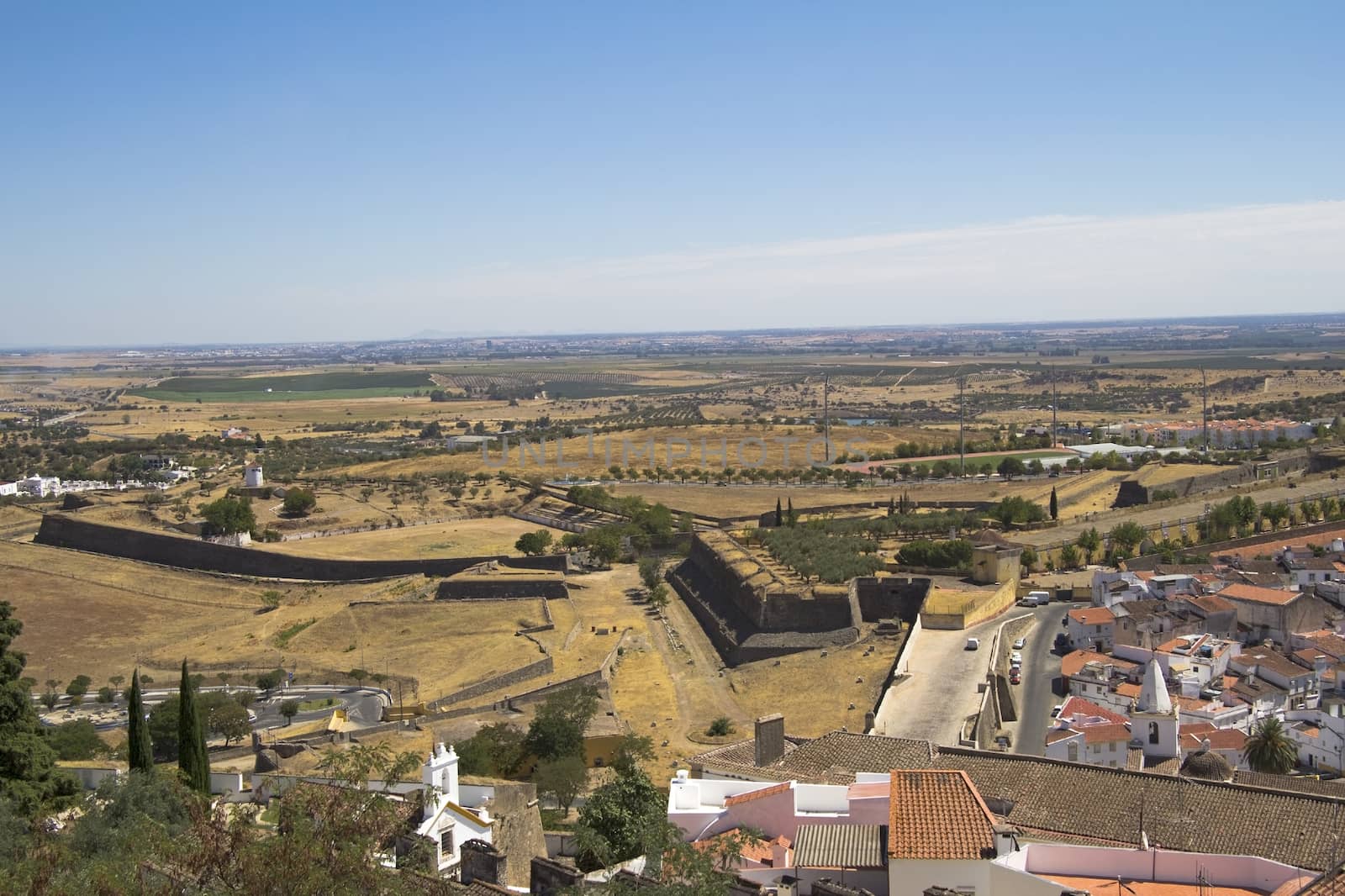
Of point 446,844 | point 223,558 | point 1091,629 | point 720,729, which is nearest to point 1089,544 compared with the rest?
point 1091,629

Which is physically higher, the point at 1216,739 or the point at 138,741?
the point at 138,741

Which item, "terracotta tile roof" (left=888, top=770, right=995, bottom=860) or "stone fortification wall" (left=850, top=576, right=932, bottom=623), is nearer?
"terracotta tile roof" (left=888, top=770, right=995, bottom=860)

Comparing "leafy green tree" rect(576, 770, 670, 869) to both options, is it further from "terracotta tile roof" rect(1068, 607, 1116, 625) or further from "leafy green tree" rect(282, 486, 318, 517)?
"leafy green tree" rect(282, 486, 318, 517)

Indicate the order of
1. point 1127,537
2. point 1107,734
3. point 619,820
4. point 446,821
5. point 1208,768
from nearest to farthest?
point 446,821 → point 619,820 → point 1208,768 → point 1107,734 → point 1127,537

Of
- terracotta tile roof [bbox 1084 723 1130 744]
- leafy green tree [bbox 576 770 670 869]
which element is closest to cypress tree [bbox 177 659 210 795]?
leafy green tree [bbox 576 770 670 869]

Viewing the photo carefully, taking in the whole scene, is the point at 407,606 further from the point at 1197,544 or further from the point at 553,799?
the point at 1197,544

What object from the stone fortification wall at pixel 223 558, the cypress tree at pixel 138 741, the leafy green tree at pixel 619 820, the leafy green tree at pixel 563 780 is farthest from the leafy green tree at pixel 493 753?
the stone fortification wall at pixel 223 558

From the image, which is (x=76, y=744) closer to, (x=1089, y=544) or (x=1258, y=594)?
(x=1258, y=594)

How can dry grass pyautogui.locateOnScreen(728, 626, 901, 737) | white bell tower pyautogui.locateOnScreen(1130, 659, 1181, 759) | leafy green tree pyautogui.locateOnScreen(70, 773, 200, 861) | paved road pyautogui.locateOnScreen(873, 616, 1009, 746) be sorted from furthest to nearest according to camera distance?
dry grass pyautogui.locateOnScreen(728, 626, 901, 737) → paved road pyautogui.locateOnScreen(873, 616, 1009, 746) → white bell tower pyautogui.locateOnScreen(1130, 659, 1181, 759) → leafy green tree pyautogui.locateOnScreen(70, 773, 200, 861)
